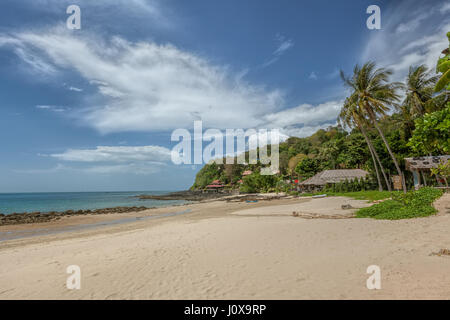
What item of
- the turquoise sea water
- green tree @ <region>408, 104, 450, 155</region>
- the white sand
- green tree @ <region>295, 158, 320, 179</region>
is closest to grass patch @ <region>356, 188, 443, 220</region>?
the white sand

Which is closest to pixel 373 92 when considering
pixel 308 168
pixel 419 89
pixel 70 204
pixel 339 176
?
pixel 419 89

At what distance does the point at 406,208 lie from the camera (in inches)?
346

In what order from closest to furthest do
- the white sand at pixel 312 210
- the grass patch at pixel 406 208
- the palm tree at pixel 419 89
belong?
the grass patch at pixel 406 208, the white sand at pixel 312 210, the palm tree at pixel 419 89

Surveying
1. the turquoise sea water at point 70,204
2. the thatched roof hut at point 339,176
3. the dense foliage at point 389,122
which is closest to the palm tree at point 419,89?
the dense foliage at point 389,122

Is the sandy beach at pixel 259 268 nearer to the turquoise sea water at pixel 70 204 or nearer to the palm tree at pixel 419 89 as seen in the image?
the palm tree at pixel 419 89

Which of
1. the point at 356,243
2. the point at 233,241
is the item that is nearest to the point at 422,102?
the point at 356,243

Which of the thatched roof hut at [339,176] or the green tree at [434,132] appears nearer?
the green tree at [434,132]

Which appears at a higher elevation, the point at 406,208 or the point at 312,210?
the point at 406,208

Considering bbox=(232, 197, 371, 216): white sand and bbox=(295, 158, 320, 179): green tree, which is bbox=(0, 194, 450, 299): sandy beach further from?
bbox=(295, 158, 320, 179): green tree

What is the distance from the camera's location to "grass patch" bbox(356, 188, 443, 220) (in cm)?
816

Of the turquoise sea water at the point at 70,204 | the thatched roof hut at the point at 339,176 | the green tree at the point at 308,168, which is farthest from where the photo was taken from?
the green tree at the point at 308,168

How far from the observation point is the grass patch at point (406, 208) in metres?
8.16

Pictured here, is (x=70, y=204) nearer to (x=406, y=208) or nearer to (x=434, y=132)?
(x=406, y=208)
